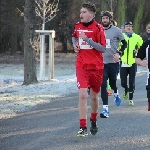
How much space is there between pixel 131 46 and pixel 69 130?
464 centimetres

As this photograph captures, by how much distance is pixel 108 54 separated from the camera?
11422 mm

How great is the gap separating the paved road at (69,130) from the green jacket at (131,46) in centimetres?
110

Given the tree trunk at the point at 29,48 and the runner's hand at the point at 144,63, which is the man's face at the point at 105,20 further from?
the tree trunk at the point at 29,48

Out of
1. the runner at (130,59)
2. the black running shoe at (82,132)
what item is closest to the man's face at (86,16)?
the black running shoe at (82,132)

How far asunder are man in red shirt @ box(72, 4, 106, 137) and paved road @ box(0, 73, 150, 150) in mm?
466

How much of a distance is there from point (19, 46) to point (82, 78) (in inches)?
2249

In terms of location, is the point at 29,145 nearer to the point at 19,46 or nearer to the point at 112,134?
the point at 112,134

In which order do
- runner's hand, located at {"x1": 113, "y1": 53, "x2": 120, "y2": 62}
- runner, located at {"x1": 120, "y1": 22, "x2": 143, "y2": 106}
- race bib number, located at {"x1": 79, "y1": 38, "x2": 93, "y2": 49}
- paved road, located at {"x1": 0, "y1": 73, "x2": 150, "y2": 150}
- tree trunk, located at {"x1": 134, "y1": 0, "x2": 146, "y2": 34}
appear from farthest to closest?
tree trunk, located at {"x1": 134, "y1": 0, "x2": 146, "y2": 34} < runner, located at {"x1": 120, "y1": 22, "x2": 143, "y2": 106} < runner's hand, located at {"x1": 113, "y1": 53, "x2": 120, "y2": 62} < race bib number, located at {"x1": 79, "y1": 38, "x2": 93, "y2": 49} < paved road, located at {"x1": 0, "y1": 73, "x2": 150, "y2": 150}

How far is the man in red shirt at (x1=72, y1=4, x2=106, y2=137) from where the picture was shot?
838 centimetres

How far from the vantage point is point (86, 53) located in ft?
27.9

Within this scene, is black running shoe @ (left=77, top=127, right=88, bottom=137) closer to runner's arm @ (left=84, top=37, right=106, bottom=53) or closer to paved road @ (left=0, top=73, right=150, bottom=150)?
paved road @ (left=0, top=73, right=150, bottom=150)

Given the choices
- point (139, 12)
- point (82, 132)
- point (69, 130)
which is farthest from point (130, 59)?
point (139, 12)

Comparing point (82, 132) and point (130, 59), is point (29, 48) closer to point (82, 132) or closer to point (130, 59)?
point (130, 59)

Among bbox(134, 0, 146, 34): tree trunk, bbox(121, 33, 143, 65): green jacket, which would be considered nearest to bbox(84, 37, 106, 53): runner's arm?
bbox(121, 33, 143, 65): green jacket
